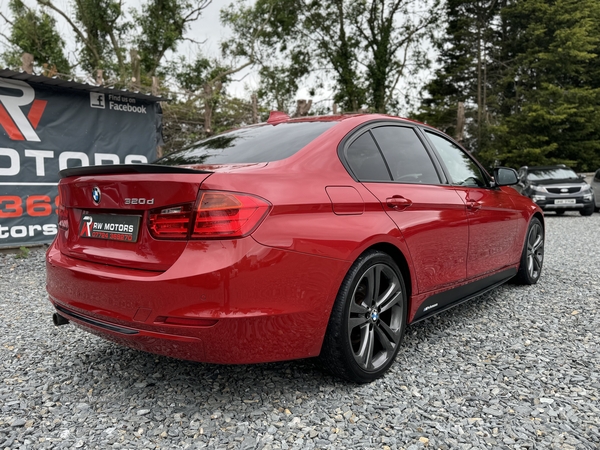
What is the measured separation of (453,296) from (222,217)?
2.00 metres

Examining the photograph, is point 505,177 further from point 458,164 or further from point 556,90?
point 556,90

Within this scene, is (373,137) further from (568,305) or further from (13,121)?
(13,121)

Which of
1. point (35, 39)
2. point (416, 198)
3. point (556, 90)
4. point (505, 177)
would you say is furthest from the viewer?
point (35, 39)

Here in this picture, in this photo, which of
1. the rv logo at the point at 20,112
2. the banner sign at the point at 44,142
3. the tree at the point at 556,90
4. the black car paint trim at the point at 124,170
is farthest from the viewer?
the tree at the point at 556,90

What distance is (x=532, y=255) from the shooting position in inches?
191

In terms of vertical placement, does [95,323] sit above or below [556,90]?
below

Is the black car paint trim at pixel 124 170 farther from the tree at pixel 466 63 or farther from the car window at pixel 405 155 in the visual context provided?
the tree at pixel 466 63

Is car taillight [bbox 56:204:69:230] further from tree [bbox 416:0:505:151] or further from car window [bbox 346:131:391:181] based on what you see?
tree [bbox 416:0:505:151]

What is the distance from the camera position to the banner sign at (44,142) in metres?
6.42

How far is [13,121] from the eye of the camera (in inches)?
252

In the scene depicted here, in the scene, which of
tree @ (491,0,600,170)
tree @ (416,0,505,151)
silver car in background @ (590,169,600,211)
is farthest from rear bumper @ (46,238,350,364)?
tree @ (416,0,505,151)

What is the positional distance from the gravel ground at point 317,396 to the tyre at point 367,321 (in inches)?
5.4

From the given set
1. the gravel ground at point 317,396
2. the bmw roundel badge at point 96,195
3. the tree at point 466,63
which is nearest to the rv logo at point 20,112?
the gravel ground at point 317,396

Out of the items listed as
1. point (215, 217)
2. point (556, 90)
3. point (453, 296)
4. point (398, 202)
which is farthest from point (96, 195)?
point (556, 90)
